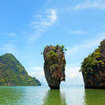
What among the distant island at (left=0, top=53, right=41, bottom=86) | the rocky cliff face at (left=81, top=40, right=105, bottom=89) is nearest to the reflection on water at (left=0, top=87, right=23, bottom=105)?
the rocky cliff face at (left=81, top=40, right=105, bottom=89)

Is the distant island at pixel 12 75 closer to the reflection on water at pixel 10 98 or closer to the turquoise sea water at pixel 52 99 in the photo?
the reflection on water at pixel 10 98

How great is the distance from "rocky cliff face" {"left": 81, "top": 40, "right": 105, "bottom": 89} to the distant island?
12169cm

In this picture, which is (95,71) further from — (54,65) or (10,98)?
(10,98)

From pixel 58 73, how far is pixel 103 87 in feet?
56.4

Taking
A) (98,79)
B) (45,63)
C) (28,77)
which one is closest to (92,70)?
(98,79)

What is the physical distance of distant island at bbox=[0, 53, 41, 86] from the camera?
164212 mm

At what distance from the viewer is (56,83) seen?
4422 cm

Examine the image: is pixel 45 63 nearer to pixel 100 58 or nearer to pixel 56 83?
pixel 56 83

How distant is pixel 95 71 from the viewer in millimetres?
51031

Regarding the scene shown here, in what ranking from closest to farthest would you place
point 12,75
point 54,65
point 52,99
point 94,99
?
point 52,99 < point 94,99 < point 54,65 < point 12,75

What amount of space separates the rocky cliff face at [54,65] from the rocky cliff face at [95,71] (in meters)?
10.9

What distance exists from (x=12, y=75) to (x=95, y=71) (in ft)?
459

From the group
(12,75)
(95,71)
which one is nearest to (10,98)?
(95,71)

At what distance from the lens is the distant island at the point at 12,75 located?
16421 cm
